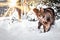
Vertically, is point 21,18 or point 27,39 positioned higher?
point 21,18

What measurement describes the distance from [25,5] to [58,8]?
34cm

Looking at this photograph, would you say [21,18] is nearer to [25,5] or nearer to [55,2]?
[25,5]

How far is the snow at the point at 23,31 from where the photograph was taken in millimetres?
1363

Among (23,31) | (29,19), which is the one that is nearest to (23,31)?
(23,31)

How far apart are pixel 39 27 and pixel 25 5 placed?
26cm

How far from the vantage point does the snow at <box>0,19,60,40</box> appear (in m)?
1.36

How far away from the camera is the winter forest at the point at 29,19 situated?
1.37 m

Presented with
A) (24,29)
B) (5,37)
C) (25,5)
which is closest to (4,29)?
(5,37)

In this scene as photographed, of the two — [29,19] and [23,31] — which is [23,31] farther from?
[29,19]

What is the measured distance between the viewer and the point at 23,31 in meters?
1.39

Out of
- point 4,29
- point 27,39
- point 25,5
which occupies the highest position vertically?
point 25,5

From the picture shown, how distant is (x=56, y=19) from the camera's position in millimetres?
1437

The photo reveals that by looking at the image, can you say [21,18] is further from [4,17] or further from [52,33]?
[52,33]

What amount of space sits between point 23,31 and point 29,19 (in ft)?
0.44
